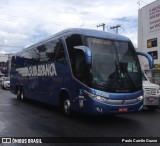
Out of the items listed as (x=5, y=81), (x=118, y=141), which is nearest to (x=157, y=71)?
(x=5, y=81)

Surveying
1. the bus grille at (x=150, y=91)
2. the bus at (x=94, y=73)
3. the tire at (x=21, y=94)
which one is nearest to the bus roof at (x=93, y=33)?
the bus at (x=94, y=73)

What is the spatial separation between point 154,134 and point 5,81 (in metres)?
30.3

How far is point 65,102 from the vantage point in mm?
11273

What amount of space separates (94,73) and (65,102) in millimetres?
2409

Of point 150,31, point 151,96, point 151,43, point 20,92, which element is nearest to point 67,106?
point 151,96

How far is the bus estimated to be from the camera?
9422mm

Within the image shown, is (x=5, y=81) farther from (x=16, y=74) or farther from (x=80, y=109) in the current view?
(x=80, y=109)

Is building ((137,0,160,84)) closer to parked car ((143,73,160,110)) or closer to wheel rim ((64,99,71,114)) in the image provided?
parked car ((143,73,160,110))

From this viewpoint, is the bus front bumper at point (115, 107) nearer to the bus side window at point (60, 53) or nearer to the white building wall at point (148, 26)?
the bus side window at point (60, 53)

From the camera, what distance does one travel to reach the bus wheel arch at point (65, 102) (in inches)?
432

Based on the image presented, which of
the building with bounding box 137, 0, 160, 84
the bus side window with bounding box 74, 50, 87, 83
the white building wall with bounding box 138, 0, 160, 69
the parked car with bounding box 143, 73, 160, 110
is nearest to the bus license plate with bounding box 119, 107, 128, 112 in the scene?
the bus side window with bounding box 74, 50, 87, 83

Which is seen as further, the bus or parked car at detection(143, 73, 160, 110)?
parked car at detection(143, 73, 160, 110)

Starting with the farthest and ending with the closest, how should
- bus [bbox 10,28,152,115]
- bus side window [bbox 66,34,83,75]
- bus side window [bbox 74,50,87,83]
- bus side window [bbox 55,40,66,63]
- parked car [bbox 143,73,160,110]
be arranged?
parked car [bbox 143,73,160,110] < bus side window [bbox 55,40,66,63] < bus side window [bbox 66,34,83,75] < bus side window [bbox 74,50,87,83] < bus [bbox 10,28,152,115]

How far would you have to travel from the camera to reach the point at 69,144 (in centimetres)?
696
